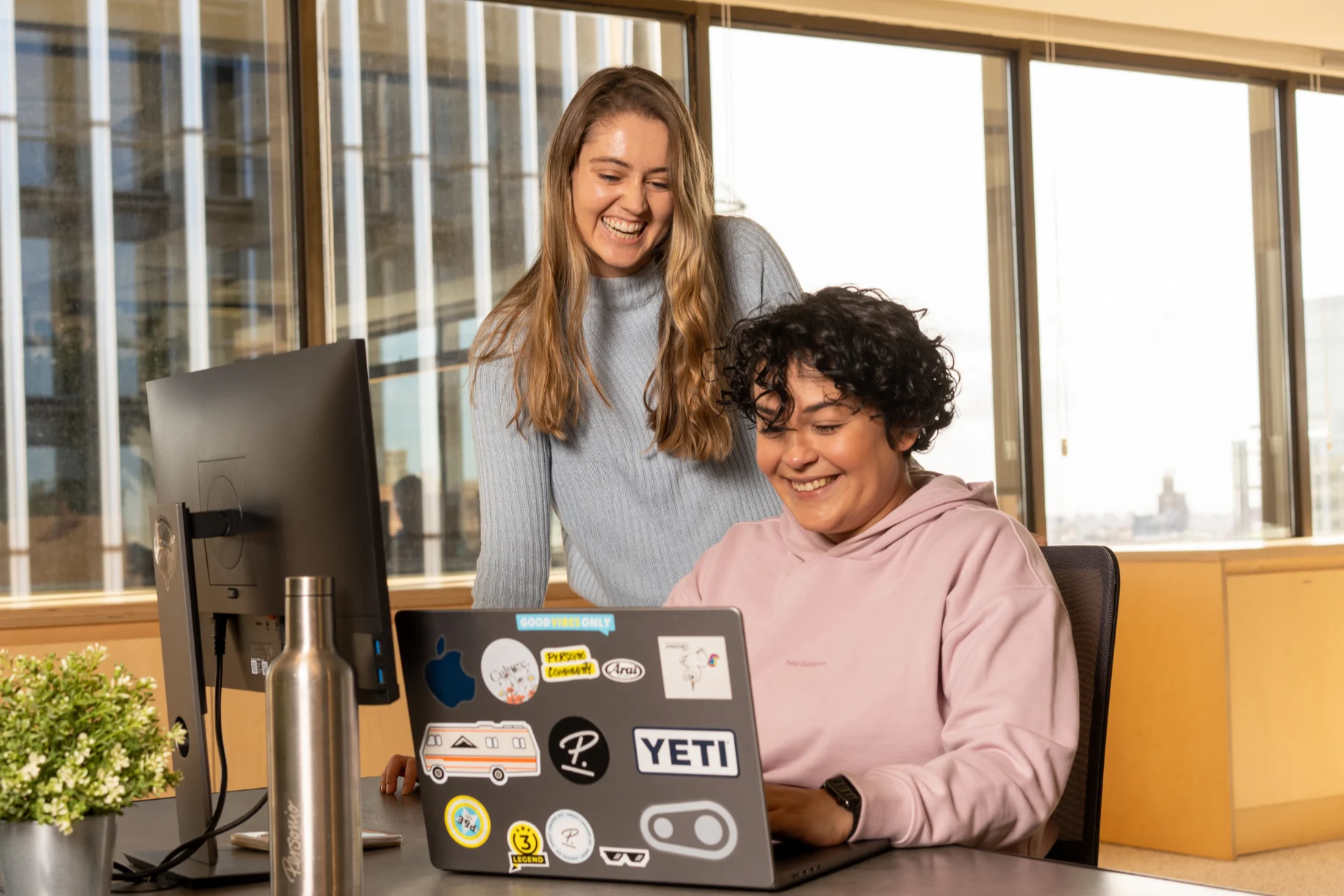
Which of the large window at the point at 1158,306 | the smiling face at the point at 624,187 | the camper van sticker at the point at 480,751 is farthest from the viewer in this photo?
the large window at the point at 1158,306

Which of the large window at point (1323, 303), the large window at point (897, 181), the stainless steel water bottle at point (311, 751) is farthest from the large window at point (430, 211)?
the large window at point (1323, 303)

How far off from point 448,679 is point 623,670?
0.53ft

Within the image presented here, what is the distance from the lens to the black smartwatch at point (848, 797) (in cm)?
112

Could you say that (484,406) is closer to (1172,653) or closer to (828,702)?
(828,702)

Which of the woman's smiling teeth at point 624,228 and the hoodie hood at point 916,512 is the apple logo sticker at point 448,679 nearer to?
the hoodie hood at point 916,512

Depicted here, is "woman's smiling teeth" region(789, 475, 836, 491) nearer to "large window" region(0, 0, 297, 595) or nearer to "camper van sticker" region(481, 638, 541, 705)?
"camper van sticker" region(481, 638, 541, 705)

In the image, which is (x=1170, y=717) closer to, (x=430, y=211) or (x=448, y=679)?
(x=430, y=211)

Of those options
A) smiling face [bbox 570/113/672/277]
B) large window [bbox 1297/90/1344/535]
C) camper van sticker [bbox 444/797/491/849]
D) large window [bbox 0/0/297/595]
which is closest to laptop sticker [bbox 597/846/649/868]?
camper van sticker [bbox 444/797/491/849]

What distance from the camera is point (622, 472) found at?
2.04 m

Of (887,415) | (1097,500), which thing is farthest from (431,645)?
(1097,500)

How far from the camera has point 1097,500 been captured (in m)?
5.30

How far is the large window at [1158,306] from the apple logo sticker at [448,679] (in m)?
Answer: 4.42

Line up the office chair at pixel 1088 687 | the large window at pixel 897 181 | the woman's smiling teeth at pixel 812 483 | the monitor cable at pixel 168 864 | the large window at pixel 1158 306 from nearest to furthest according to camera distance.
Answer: the monitor cable at pixel 168 864 → the office chair at pixel 1088 687 → the woman's smiling teeth at pixel 812 483 → the large window at pixel 897 181 → the large window at pixel 1158 306

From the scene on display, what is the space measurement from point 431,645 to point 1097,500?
15.1 feet
